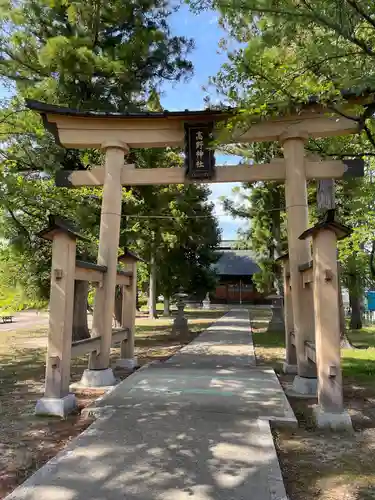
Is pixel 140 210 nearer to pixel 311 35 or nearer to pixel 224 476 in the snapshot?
pixel 311 35

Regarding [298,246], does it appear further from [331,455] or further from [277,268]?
[277,268]

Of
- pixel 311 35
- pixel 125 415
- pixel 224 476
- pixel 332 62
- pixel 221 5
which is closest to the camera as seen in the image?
pixel 224 476

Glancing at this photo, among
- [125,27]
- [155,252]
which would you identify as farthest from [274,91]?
[155,252]

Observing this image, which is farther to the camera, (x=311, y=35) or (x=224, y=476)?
(x=311, y=35)

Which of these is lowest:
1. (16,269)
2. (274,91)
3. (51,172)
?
(16,269)

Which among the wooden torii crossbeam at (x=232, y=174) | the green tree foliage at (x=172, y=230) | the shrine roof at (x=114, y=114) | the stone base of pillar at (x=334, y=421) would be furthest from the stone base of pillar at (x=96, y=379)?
the shrine roof at (x=114, y=114)

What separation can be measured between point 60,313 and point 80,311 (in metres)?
6.25

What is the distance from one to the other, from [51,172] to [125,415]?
7238mm

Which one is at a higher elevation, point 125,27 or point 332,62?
point 125,27

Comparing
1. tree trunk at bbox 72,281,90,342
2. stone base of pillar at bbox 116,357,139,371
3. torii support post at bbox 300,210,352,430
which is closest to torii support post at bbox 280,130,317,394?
torii support post at bbox 300,210,352,430

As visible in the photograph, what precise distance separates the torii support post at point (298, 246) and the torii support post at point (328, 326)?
156 centimetres

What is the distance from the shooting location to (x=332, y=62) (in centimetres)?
379

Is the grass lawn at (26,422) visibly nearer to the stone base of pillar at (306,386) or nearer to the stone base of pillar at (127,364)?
the stone base of pillar at (127,364)

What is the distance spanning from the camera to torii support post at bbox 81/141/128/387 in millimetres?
6691
